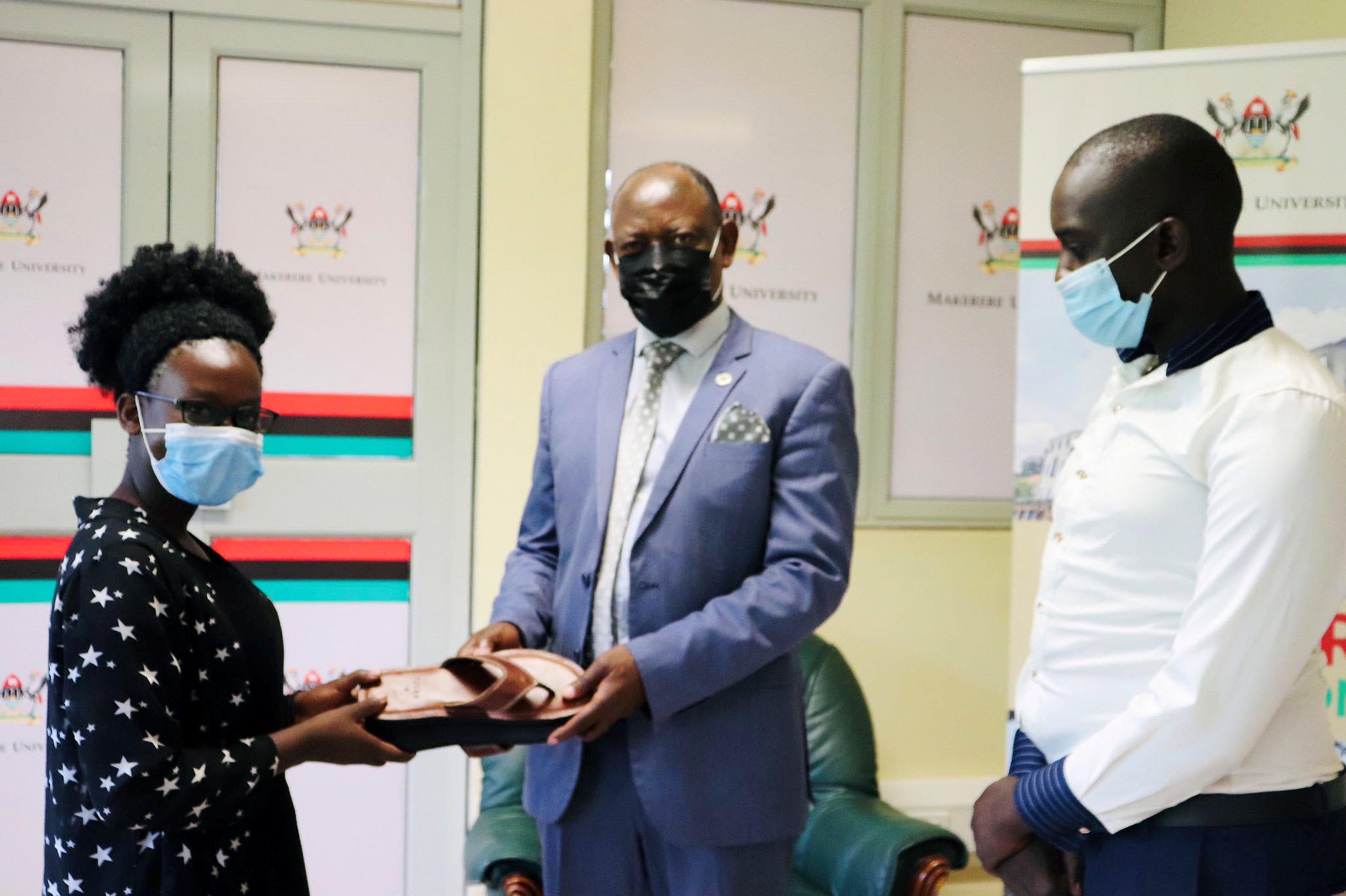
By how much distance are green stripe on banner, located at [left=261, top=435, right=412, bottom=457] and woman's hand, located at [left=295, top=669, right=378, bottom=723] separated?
1.90 meters

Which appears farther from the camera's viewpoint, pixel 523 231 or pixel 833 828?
pixel 523 231

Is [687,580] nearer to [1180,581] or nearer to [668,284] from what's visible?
[668,284]

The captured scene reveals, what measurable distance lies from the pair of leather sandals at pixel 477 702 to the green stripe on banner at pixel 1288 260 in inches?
75.1

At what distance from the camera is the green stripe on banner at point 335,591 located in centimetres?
360

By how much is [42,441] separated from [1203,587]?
3257 millimetres

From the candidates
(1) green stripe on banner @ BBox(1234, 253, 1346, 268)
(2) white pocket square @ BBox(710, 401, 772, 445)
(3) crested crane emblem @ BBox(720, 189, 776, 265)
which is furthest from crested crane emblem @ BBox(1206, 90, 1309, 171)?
(2) white pocket square @ BBox(710, 401, 772, 445)

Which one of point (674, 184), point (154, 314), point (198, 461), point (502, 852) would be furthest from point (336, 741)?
point (502, 852)

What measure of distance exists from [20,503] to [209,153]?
1163 millimetres

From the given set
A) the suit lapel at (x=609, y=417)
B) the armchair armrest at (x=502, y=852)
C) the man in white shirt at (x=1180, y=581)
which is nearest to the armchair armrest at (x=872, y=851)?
the armchair armrest at (x=502, y=852)

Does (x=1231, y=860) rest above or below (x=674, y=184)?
below

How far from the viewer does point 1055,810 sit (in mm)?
1421

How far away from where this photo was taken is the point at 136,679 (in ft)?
4.48

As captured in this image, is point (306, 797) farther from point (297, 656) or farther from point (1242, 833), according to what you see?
point (1242, 833)

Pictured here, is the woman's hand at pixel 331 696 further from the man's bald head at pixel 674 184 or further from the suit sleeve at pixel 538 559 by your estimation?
the man's bald head at pixel 674 184
